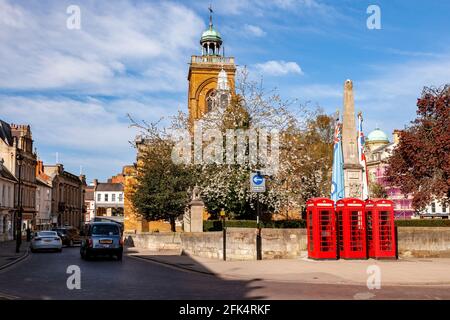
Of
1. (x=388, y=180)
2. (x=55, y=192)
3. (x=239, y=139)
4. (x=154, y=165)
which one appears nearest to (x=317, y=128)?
(x=388, y=180)

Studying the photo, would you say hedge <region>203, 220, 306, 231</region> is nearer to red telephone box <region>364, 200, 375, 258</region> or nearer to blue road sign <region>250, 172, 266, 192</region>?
blue road sign <region>250, 172, 266, 192</region>

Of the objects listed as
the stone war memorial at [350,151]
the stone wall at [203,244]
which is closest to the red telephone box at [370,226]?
the stone war memorial at [350,151]

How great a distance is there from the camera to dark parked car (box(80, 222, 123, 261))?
2514cm

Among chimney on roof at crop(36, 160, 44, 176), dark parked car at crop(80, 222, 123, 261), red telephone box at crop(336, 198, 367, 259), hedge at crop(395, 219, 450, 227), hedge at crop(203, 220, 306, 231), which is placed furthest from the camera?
chimney on roof at crop(36, 160, 44, 176)

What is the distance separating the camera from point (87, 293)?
42.4ft

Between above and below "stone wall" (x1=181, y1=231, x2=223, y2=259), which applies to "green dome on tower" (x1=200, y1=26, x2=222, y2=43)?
above

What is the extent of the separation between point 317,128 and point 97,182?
238 ft

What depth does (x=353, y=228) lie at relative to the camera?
21.5 metres

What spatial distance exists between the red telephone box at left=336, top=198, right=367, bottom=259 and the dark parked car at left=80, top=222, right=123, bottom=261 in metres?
10.8

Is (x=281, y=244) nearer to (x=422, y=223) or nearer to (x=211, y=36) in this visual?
(x=422, y=223)

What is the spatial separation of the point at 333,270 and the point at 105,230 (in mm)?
12523

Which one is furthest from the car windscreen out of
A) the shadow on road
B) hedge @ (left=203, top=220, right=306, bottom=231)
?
hedge @ (left=203, top=220, right=306, bottom=231)

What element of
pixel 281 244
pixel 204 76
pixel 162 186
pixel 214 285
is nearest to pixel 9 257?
pixel 162 186
